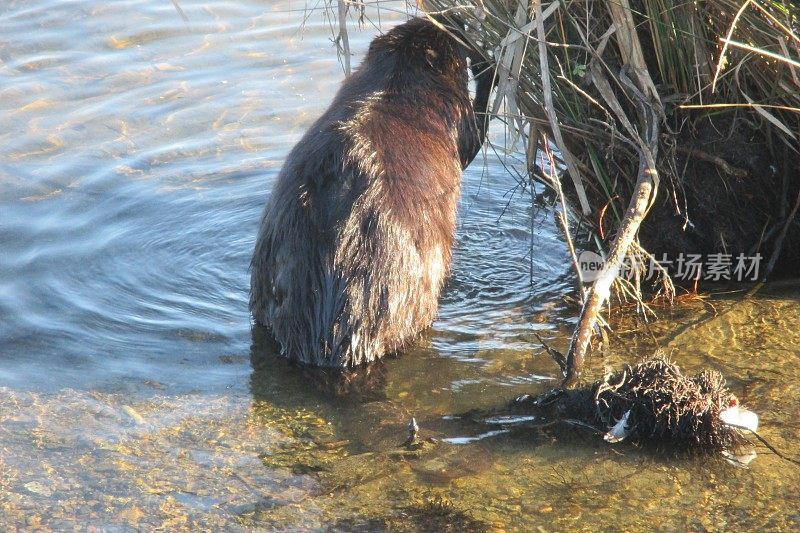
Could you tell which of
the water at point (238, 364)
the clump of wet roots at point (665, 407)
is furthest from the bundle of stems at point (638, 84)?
the water at point (238, 364)

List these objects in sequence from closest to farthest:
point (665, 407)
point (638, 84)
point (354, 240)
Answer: point (665, 407) < point (354, 240) < point (638, 84)

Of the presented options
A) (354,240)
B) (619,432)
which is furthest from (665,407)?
(354,240)

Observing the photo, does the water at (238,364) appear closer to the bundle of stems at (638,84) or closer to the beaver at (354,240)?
the beaver at (354,240)

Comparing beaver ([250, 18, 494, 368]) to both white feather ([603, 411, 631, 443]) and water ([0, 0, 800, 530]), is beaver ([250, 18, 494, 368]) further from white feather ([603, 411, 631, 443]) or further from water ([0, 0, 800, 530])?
white feather ([603, 411, 631, 443])

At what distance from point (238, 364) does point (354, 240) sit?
2.27 feet

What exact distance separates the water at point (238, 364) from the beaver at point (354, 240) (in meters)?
0.16

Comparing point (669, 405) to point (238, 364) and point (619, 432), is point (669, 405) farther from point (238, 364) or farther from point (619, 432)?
point (238, 364)

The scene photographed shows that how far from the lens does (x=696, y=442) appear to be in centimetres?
316

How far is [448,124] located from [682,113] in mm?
1027

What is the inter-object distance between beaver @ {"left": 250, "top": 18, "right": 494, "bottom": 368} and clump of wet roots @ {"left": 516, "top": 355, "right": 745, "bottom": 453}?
87 centimetres

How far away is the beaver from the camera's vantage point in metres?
3.65

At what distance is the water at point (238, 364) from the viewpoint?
2951 millimetres

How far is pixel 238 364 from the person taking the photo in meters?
3.84

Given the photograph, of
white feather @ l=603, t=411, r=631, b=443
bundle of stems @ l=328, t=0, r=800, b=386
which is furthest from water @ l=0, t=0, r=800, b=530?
bundle of stems @ l=328, t=0, r=800, b=386
